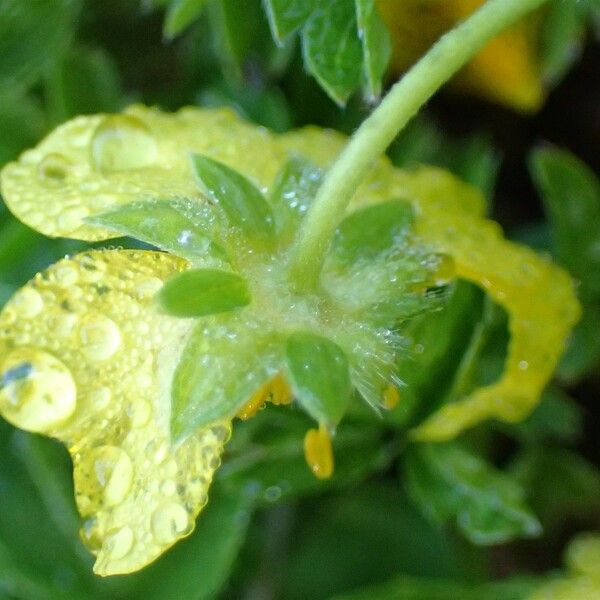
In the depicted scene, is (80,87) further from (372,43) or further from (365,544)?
(365,544)

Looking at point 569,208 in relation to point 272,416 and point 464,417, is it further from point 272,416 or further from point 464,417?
point 272,416

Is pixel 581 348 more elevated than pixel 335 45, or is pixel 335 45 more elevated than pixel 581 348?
pixel 335 45

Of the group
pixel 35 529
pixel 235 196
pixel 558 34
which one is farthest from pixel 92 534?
pixel 558 34

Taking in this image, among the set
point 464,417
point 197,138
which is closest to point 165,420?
point 197,138

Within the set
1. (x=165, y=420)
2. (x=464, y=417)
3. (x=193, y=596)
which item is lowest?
(x=193, y=596)

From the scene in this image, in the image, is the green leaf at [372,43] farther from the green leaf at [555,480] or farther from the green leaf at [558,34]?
the green leaf at [555,480]

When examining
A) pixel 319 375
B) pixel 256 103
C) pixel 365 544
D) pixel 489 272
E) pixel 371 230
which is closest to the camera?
pixel 319 375

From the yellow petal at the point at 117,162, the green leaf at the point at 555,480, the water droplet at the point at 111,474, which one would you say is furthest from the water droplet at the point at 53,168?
the green leaf at the point at 555,480
